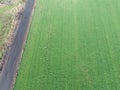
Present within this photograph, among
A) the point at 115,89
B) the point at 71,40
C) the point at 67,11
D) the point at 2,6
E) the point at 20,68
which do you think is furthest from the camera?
the point at 2,6

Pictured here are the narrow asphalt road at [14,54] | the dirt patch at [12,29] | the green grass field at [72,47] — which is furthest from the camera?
the dirt patch at [12,29]

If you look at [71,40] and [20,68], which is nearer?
[20,68]

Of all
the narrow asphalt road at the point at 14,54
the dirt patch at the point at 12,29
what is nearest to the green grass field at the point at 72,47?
the narrow asphalt road at the point at 14,54

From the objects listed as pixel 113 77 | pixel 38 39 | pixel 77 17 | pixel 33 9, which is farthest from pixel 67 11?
pixel 113 77

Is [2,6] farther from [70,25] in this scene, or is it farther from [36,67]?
[36,67]

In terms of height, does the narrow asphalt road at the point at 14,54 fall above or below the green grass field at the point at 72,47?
above

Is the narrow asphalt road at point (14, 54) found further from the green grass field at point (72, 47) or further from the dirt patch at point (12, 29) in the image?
the green grass field at point (72, 47)
